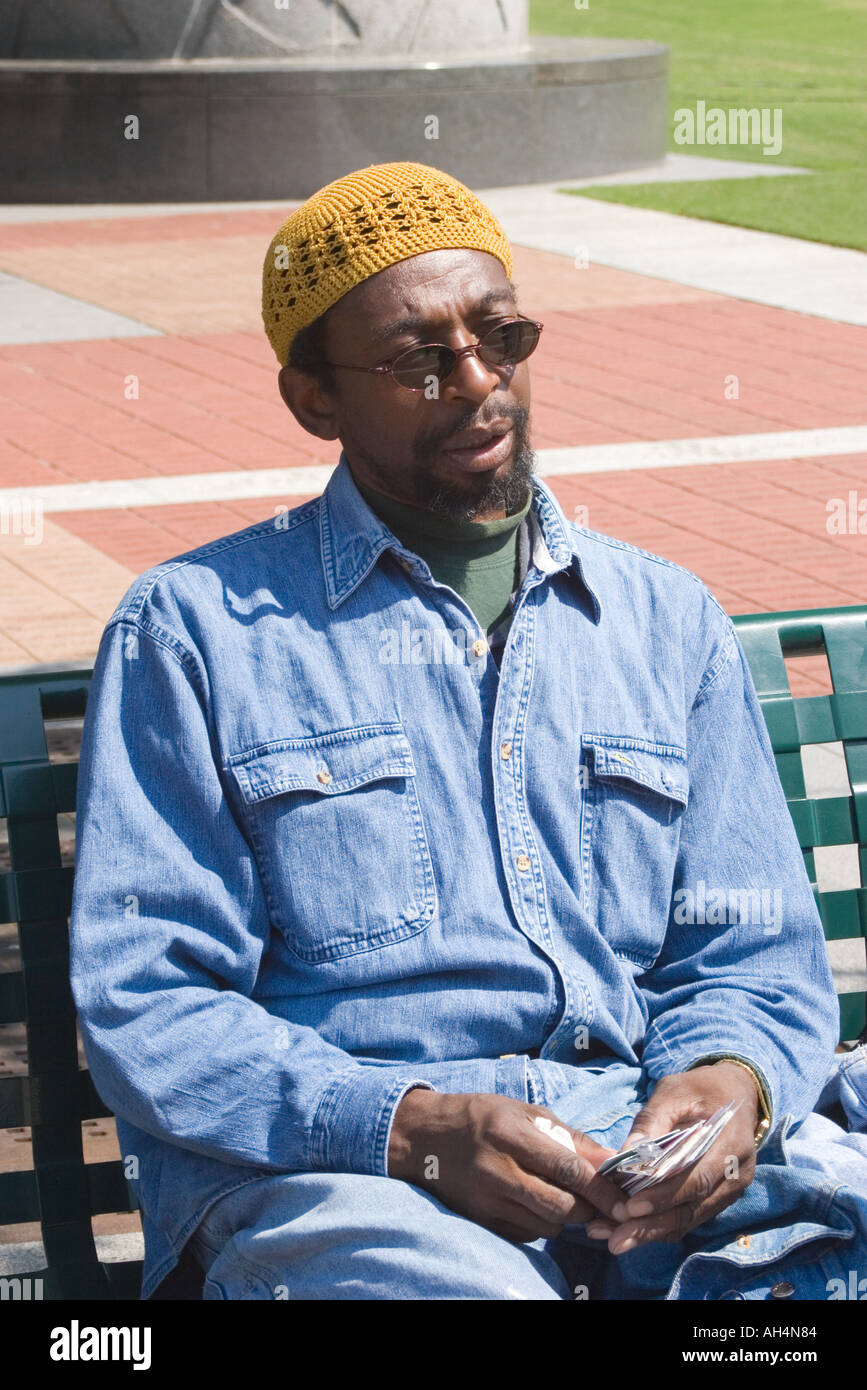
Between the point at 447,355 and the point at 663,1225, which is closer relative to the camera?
the point at 663,1225

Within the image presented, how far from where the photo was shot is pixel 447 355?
2.67 metres

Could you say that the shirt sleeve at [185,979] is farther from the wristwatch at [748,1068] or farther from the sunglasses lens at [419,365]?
the sunglasses lens at [419,365]

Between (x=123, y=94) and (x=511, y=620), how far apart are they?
1461cm

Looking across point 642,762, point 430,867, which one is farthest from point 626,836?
point 430,867

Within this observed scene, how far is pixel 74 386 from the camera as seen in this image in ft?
33.6

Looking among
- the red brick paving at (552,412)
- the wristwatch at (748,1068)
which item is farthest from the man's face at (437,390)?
the red brick paving at (552,412)

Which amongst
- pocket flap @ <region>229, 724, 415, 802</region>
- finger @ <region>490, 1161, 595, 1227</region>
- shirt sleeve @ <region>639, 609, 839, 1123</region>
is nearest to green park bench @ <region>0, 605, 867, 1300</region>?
pocket flap @ <region>229, 724, 415, 802</region>

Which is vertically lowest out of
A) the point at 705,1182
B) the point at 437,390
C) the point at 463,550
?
the point at 705,1182

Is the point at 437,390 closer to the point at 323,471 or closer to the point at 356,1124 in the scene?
the point at 356,1124

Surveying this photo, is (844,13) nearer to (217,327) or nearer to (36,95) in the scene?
(36,95)

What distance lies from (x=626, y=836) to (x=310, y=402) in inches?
30.3

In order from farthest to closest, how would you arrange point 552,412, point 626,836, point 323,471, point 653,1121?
point 552,412
point 323,471
point 626,836
point 653,1121

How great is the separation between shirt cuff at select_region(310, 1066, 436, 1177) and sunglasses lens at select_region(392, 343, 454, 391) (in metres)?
0.94

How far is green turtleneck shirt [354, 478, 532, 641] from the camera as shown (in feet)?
8.94
